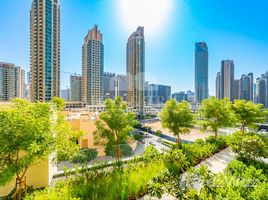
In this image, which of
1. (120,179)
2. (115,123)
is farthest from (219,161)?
(115,123)

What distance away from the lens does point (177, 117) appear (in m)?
6.87

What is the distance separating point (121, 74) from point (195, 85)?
154 ft

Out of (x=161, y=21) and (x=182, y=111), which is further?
(x=161, y=21)

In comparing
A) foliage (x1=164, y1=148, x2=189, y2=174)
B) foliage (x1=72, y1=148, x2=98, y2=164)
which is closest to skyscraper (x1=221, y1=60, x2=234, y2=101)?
Result: foliage (x1=164, y1=148, x2=189, y2=174)

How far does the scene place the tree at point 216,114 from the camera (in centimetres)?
694

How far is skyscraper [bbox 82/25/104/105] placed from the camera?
40094mm

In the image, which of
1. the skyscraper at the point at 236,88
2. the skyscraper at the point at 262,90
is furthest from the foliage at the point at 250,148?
the skyscraper at the point at 236,88

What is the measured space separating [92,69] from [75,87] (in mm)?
11273

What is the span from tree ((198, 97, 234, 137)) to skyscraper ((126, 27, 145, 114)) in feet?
102

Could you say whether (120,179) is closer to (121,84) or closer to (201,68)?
(121,84)

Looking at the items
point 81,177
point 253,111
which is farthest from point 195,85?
point 81,177

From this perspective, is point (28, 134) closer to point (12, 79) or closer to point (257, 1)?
point (257, 1)

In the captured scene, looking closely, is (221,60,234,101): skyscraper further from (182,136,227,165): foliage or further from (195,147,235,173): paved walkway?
(182,136,227,165): foliage

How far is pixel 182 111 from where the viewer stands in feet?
22.4
